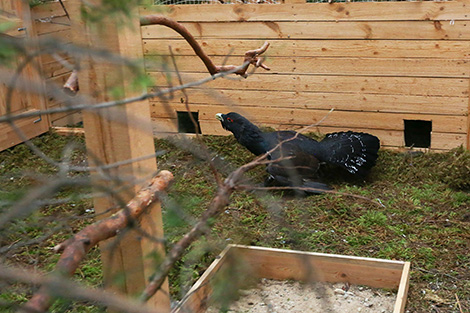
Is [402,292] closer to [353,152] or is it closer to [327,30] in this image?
[353,152]

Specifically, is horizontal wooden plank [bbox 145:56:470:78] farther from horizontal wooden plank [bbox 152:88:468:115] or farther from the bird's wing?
the bird's wing

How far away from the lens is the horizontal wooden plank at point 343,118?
5188 millimetres

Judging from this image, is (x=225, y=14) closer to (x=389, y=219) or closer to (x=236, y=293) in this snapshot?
(x=389, y=219)

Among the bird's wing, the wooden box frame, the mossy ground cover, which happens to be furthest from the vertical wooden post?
the bird's wing

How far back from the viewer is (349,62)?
5398 mm

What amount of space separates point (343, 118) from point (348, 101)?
0.18 metres

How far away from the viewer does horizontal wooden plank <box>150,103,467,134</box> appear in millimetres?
5188

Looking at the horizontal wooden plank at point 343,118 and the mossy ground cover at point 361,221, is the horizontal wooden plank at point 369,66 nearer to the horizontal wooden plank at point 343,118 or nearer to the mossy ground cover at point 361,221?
the horizontal wooden plank at point 343,118

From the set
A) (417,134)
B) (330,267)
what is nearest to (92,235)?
(330,267)

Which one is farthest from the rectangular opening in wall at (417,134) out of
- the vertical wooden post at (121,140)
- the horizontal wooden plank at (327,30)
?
the vertical wooden post at (121,140)

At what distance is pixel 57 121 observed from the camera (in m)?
6.64

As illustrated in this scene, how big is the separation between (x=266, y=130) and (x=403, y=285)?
2.91 metres

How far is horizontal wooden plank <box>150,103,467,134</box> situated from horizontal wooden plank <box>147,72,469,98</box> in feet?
0.68

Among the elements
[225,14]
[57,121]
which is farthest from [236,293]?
[57,121]
